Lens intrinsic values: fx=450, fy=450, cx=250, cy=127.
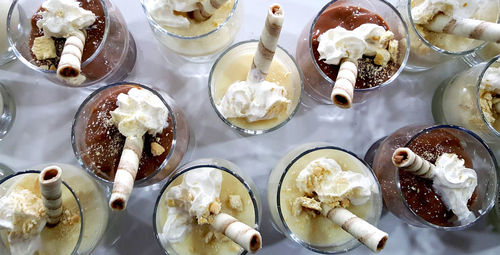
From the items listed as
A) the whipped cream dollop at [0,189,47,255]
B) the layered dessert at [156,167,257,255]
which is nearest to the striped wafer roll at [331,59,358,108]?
the layered dessert at [156,167,257,255]

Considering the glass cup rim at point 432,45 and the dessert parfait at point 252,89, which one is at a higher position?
the glass cup rim at point 432,45

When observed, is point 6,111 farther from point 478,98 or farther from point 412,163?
point 478,98

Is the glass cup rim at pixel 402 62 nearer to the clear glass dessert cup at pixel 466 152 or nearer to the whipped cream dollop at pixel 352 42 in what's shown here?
the whipped cream dollop at pixel 352 42

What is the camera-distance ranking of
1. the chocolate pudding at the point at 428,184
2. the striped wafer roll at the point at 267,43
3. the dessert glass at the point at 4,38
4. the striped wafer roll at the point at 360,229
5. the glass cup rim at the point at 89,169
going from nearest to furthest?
the striped wafer roll at the point at 267,43 → the striped wafer roll at the point at 360,229 → the glass cup rim at the point at 89,169 → the chocolate pudding at the point at 428,184 → the dessert glass at the point at 4,38

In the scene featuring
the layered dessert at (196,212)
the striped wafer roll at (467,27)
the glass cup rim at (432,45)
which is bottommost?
the layered dessert at (196,212)

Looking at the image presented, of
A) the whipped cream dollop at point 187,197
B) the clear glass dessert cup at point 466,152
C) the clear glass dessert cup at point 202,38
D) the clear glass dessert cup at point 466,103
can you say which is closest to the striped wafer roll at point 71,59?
the clear glass dessert cup at point 202,38

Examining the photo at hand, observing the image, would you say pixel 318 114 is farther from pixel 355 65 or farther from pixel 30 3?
pixel 30 3

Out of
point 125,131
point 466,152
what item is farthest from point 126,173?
point 466,152
